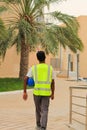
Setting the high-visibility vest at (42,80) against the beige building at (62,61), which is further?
the beige building at (62,61)

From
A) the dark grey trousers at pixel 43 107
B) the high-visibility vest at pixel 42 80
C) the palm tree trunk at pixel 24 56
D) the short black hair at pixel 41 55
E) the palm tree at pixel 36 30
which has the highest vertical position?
the palm tree at pixel 36 30

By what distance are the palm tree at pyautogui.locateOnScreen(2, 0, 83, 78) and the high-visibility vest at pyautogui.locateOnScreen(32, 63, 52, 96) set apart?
16472 millimetres

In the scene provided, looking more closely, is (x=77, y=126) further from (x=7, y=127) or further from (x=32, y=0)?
(x=32, y=0)

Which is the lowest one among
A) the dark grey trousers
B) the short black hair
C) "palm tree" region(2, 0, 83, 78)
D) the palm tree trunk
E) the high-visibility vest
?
the dark grey trousers

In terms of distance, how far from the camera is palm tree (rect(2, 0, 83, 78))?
24.4 m

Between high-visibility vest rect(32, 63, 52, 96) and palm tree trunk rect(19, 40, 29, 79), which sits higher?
palm tree trunk rect(19, 40, 29, 79)

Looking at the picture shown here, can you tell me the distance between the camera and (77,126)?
28.9 feet

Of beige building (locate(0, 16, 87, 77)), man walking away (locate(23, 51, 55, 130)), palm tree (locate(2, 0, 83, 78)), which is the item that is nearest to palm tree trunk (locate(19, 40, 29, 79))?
palm tree (locate(2, 0, 83, 78))

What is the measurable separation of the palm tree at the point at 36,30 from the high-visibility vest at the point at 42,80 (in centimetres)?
1647

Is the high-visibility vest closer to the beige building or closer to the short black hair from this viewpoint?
the short black hair

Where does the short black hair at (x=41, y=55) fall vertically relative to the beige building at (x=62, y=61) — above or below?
below

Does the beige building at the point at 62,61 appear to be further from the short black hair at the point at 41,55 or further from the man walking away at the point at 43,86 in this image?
the man walking away at the point at 43,86

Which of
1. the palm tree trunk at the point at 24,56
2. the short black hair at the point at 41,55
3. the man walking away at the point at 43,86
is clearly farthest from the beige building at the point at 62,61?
the man walking away at the point at 43,86

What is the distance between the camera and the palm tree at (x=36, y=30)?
79.9 ft
